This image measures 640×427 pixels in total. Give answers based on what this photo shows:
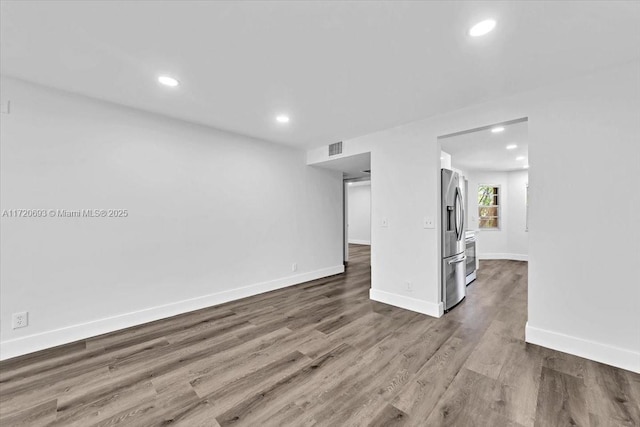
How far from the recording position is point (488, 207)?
7387 mm

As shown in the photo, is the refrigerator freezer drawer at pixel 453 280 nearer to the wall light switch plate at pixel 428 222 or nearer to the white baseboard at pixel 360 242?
the wall light switch plate at pixel 428 222

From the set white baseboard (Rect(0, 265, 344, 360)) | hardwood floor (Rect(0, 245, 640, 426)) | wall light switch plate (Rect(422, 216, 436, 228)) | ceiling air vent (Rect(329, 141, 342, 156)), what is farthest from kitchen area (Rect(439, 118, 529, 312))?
white baseboard (Rect(0, 265, 344, 360))

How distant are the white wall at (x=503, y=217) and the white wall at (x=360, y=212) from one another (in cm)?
448

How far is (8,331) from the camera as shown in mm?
2365

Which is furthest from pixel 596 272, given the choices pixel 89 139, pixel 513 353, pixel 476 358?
pixel 89 139

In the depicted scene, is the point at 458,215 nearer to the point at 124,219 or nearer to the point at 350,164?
the point at 350,164

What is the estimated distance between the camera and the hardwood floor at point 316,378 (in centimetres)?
167

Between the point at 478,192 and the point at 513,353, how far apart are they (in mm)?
5996

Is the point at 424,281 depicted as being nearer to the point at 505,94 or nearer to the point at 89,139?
the point at 505,94

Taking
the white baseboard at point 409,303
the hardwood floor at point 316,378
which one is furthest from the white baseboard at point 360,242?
the hardwood floor at point 316,378

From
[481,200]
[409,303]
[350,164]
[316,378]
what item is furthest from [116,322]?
[481,200]

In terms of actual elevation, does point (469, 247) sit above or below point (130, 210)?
below

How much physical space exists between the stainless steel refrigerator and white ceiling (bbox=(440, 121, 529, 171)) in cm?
68

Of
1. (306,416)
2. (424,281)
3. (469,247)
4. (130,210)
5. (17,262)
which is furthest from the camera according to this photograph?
(469,247)
